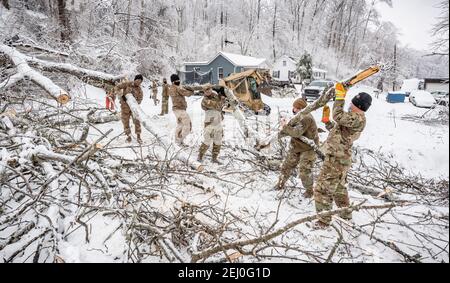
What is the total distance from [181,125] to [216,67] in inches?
993

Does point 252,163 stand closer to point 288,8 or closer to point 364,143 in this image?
point 364,143

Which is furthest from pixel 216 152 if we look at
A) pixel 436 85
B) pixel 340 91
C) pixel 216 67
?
pixel 216 67

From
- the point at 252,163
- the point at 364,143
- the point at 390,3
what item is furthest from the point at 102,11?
the point at 390,3

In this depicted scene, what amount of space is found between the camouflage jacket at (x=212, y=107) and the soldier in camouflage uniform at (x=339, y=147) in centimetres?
299

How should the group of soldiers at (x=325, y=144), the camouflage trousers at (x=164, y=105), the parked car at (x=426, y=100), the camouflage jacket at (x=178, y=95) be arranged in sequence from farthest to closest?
the camouflage trousers at (x=164, y=105) → the camouflage jacket at (x=178, y=95) → the group of soldiers at (x=325, y=144) → the parked car at (x=426, y=100)

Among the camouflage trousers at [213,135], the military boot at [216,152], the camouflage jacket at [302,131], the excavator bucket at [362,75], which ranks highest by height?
the excavator bucket at [362,75]

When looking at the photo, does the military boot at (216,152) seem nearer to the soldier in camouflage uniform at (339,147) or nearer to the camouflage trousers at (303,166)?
the camouflage trousers at (303,166)

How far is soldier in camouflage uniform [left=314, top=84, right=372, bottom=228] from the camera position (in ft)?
9.97

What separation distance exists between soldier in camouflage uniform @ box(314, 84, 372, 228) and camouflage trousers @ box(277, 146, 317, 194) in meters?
0.61

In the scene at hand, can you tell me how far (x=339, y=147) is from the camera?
3184 mm

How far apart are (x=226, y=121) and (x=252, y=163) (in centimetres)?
465

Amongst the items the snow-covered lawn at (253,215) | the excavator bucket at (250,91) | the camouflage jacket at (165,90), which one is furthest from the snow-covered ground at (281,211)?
the excavator bucket at (250,91)

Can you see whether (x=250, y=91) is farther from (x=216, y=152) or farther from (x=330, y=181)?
(x=330, y=181)

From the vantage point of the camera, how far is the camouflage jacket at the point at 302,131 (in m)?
3.86
